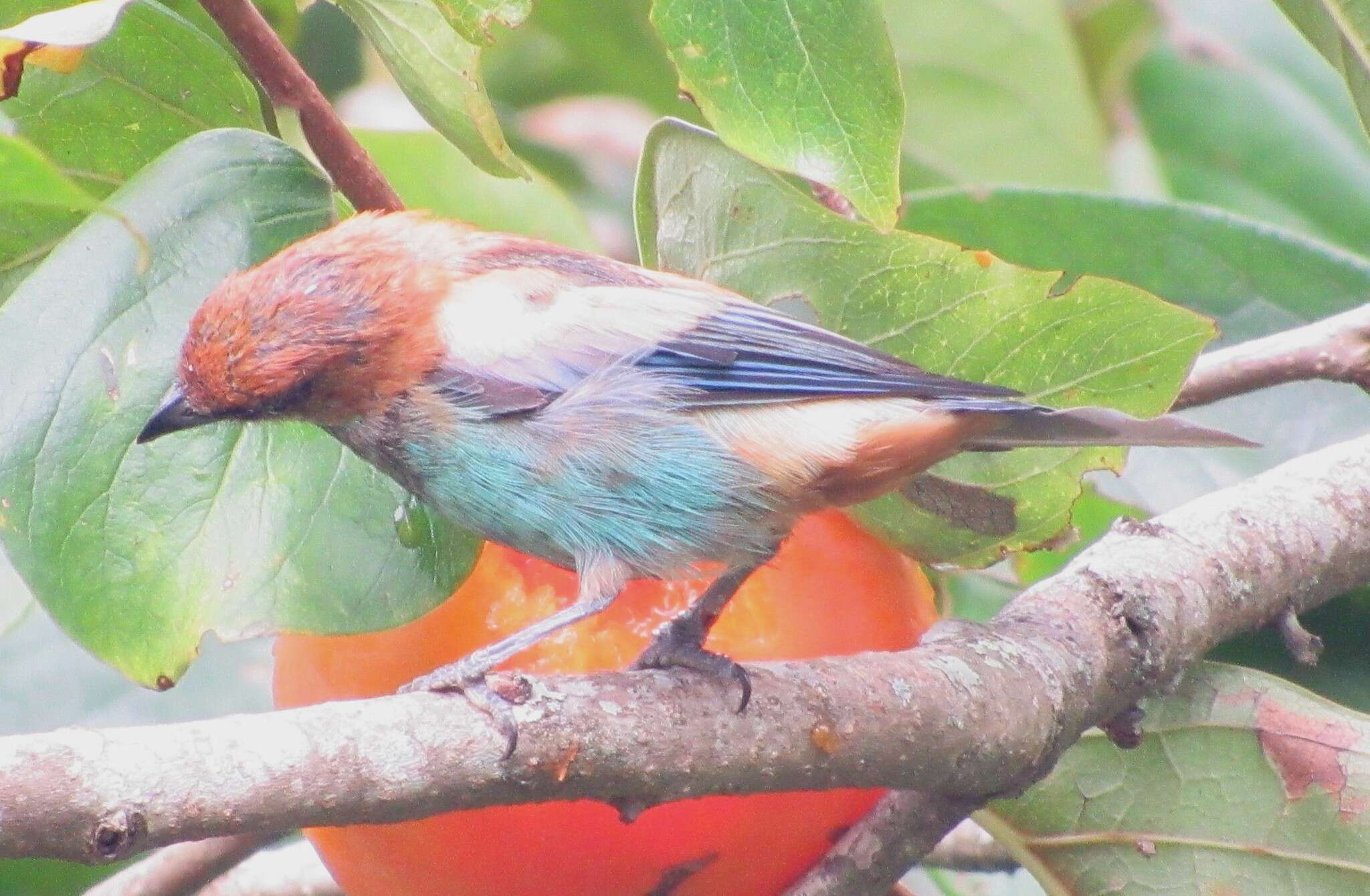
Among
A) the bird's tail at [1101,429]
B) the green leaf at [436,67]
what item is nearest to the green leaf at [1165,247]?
the bird's tail at [1101,429]

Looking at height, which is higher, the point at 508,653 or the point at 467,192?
the point at 467,192

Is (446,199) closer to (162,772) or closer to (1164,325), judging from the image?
(1164,325)

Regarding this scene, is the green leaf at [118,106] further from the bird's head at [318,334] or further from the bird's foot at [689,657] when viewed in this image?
the bird's foot at [689,657]

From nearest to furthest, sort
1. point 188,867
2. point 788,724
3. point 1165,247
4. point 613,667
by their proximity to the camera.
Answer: point 788,724
point 613,667
point 188,867
point 1165,247

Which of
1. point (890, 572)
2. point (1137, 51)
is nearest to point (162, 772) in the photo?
point (890, 572)

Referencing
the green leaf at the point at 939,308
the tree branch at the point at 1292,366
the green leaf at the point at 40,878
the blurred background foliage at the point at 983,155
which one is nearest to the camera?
the green leaf at the point at 939,308

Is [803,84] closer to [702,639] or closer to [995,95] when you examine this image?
[702,639]

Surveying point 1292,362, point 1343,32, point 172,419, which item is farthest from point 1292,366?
point 172,419
